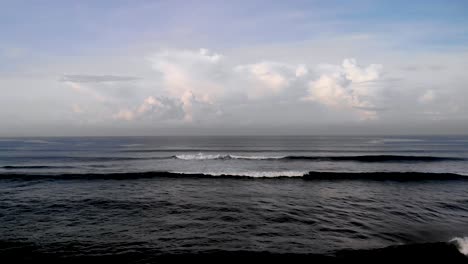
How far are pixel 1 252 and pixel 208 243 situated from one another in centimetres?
813

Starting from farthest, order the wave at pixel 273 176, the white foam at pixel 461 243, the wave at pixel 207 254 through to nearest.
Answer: the wave at pixel 273 176, the white foam at pixel 461 243, the wave at pixel 207 254

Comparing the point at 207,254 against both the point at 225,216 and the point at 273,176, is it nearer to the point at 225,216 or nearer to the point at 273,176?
the point at 225,216

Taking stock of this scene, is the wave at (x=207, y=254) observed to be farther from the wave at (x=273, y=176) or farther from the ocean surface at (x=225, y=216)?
the wave at (x=273, y=176)

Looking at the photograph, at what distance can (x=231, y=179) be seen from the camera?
27.0m

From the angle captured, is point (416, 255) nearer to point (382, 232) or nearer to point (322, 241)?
point (382, 232)

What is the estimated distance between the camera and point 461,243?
36.5 ft

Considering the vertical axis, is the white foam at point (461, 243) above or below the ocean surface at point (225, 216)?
above

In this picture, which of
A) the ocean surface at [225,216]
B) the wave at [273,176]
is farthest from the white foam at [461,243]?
the wave at [273,176]

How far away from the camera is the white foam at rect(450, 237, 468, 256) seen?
10636 millimetres

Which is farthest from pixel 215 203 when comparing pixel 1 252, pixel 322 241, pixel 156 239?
pixel 1 252

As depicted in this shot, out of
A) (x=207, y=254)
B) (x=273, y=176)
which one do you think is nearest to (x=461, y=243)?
(x=207, y=254)

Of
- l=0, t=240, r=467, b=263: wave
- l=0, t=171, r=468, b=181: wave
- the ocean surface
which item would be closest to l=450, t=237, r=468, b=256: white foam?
the ocean surface

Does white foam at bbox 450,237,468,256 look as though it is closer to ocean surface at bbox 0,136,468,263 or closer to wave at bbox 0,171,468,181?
ocean surface at bbox 0,136,468,263

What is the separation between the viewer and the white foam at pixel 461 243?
10.6 meters
